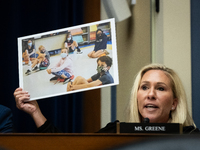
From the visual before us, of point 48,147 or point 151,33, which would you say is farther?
point 151,33

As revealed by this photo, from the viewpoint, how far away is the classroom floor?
1413mm

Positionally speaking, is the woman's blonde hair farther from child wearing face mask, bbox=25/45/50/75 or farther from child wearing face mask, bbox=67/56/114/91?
child wearing face mask, bbox=25/45/50/75

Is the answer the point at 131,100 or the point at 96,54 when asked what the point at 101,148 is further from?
the point at 131,100

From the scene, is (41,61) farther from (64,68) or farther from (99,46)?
(99,46)

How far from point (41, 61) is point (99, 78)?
302 mm

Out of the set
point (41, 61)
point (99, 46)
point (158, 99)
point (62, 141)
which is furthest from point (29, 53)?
point (62, 141)

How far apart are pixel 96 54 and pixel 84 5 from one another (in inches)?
31.3

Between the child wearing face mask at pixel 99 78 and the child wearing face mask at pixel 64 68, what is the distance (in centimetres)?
4

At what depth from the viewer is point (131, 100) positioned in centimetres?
175

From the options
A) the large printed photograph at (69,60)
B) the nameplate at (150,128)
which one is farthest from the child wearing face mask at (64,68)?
the nameplate at (150,128)

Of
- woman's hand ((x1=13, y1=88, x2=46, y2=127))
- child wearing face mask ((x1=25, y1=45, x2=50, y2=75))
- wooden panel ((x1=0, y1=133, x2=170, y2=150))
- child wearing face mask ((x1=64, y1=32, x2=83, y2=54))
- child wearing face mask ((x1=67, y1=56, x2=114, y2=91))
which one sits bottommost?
wooden panel ((x1=0, y1=133, x2=170, y2=150))

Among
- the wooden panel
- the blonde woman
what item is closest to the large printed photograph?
the blonde woman

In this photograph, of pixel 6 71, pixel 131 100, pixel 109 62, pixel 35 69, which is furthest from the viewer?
pixel 6 71

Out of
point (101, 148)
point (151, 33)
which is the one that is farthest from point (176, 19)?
point (101, 148)
